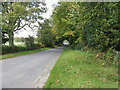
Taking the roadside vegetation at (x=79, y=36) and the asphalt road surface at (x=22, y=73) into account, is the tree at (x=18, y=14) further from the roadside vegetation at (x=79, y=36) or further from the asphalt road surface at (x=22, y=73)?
the asphalt road surface at (x=22, y=73)

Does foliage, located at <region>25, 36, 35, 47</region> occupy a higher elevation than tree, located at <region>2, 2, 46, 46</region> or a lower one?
lower

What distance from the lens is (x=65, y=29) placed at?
1756 cm

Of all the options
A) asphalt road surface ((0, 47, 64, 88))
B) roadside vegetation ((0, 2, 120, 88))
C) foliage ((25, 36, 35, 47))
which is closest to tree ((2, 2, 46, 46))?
roadside vegetation ((0, 2, 120, 88))

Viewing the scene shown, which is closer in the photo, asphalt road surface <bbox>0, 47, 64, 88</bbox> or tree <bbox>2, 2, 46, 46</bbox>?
asphalt road surface <bbox>0, 47, 64, 88</bbox>

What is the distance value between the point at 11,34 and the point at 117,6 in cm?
1724

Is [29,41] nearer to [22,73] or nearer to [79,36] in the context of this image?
[79,36]

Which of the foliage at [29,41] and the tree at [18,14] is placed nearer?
the tree at [18,14]

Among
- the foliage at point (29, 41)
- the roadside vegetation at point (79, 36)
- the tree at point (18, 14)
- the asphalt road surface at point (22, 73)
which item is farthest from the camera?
the foliage at point (29, 41)

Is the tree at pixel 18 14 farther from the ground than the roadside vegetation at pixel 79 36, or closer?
farther from the ground

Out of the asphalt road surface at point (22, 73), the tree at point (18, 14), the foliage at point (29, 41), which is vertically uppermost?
the tree at point (18, 14)

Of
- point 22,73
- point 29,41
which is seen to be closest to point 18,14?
point 29,41

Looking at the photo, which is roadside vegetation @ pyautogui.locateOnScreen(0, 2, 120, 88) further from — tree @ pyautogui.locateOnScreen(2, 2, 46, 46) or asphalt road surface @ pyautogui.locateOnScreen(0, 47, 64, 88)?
asphalt road surface @ pyautogui.locateOnScreen(0, 47, 64, 88)

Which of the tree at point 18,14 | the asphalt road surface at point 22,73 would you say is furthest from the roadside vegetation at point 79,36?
the asphalt road surface at point 22,73

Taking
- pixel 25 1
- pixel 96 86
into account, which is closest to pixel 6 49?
pixel 25 1
